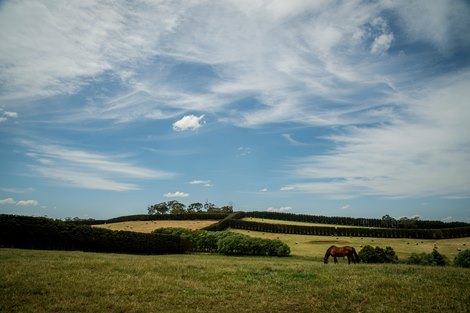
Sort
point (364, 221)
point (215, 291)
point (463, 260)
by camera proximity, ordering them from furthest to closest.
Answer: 1. point (364, 221)
2. point (463, 260)
3. point (215, 291)

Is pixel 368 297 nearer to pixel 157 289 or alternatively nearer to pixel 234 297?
pixel 234 297

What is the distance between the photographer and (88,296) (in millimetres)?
12336

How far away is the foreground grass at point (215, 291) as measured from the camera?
451 inches

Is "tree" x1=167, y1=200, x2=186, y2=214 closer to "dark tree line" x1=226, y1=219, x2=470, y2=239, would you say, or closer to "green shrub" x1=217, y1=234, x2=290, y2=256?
"dark tree line" x1=226, y1=219, x2=470, y2=239

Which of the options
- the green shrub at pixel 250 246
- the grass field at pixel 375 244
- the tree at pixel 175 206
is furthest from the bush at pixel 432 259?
the tree at pixel 175 206

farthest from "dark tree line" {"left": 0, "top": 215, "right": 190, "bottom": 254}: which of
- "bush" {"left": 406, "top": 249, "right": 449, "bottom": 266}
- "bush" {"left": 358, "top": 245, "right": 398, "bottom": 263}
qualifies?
"bush" {"left": 406, "top": 249, "right": 449, "bottom": 266}

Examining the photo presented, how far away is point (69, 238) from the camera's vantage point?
1480 inches

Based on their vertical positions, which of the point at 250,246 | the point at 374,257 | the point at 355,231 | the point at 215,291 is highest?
the point at 355,231

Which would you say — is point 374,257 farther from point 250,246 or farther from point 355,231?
point 355,231

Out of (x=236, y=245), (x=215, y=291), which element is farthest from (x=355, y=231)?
(x=215, y=291)

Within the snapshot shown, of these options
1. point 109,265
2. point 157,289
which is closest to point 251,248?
point 109,265

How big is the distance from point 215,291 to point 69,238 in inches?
1193

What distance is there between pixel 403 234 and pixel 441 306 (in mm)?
65269

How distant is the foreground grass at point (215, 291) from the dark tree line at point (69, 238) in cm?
1970
